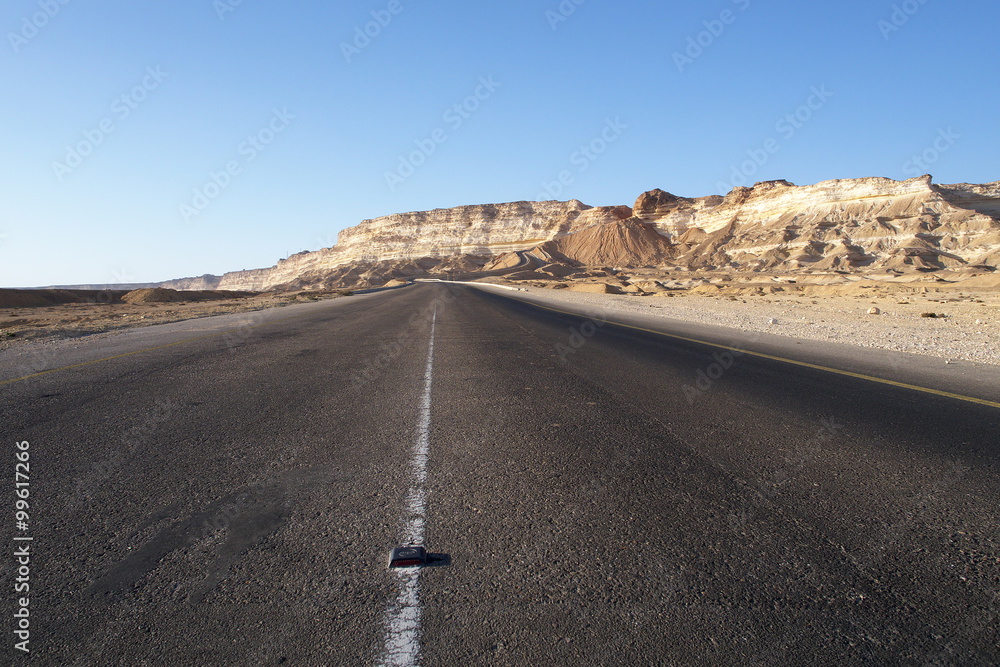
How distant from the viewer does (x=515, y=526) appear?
3238mm

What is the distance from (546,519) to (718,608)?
1.14 m

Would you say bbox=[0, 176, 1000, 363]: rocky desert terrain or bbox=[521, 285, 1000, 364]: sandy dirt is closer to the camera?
bbox=[521, 285, 1000, 364]: sandy dirt

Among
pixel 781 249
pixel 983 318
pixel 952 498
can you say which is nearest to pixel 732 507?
pixel 952 498

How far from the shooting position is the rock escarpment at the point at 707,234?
7612 centimetres

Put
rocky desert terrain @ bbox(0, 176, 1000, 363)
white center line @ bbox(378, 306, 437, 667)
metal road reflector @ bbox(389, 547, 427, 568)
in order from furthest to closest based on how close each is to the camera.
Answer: rocky desert terrain @ bbox(0, 176, 1000, 363)
metal road reflector @ bbox(389, 547, 427, 568)
white center line @ bbox(378, 306, 437, 667)

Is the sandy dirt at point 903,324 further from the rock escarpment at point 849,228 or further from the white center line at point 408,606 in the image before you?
the rock escarpment at point 849,228

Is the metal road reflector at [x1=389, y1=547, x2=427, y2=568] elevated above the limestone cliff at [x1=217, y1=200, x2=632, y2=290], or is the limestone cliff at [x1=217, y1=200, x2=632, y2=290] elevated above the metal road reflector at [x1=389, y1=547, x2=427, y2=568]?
the limestone cliff at [x1=217, y1=200, x2=632, y2=290]

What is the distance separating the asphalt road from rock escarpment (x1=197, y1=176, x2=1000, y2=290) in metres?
77.1

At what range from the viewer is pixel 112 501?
3.71m

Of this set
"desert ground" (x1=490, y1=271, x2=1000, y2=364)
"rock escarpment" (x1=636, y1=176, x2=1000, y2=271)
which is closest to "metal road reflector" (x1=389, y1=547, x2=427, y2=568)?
"desert ground" (x1=490, y1=271, x2=1000, y2=364)

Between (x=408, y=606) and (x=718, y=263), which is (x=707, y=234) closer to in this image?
(x=718, y=263)

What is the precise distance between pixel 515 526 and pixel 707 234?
121 m

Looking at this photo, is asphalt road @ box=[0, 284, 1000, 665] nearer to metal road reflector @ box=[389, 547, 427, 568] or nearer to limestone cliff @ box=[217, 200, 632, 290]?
metal road reflector @ box=[389, 547, 427, 568]

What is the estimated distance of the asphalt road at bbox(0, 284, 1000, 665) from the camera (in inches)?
89.7
